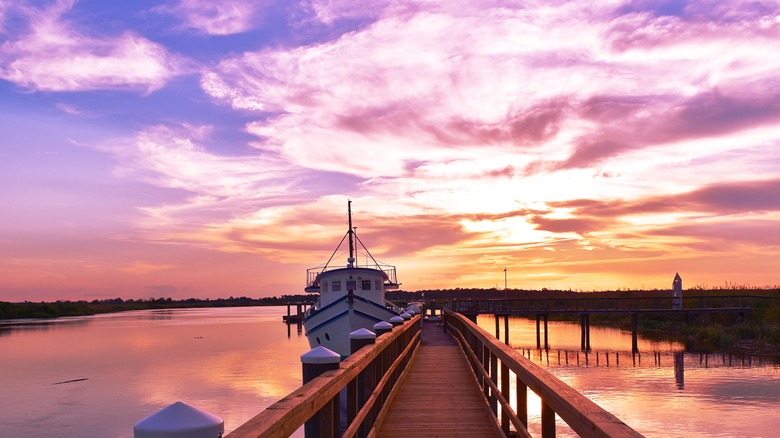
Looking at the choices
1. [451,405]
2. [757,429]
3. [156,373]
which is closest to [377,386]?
[451,405]

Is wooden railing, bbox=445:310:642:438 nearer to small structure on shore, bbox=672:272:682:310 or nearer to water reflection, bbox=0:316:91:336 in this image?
small structure on shore, bbox=672:272:682:310

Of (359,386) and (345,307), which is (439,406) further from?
(345,307)

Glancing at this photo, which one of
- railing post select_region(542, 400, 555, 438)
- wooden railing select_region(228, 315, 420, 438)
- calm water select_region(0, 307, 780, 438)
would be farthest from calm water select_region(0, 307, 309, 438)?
railing post select_region(542, 400, 555, 438)

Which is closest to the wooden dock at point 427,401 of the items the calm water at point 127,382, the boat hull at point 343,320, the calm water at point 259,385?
the calm water at point 259,385

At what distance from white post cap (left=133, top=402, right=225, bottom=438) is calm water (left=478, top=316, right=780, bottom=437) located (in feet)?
51.8

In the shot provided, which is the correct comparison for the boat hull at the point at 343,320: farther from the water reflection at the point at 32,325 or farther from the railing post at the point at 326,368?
→ the water reflection at the point at 32,325

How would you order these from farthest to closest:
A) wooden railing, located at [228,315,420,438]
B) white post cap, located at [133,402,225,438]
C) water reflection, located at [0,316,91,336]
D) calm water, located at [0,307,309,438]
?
water reflection, located at [0,316,91,336], calm water, located at [0,307,309,438], wooden railing, located at [228,315,420,438], white post cap, located at [133,402,225,438]

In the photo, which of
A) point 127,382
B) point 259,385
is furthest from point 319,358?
point 127,382

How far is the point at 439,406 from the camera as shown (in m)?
10.6

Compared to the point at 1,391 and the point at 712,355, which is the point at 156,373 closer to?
the point at 1,391

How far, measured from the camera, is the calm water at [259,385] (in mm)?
20250

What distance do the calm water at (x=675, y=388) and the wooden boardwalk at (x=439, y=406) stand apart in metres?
4.17

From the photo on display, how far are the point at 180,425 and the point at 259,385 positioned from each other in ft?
96.2

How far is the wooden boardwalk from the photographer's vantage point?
8797mm
